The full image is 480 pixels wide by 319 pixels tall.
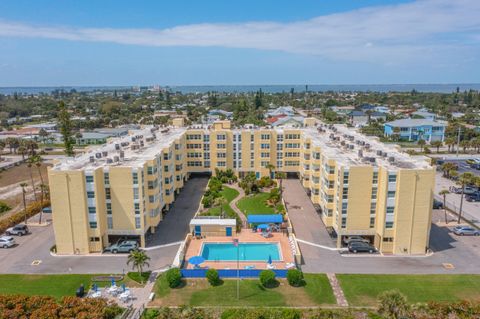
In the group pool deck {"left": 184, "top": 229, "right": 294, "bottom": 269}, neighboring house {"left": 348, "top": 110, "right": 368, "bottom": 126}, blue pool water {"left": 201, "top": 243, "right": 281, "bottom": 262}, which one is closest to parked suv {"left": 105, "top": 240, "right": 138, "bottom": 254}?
pool deck {"left": 184, "top": 229, "right": 294, "bottom": 269}

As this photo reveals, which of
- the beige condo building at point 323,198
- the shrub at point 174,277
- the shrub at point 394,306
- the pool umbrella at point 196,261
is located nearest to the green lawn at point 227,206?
the beige condo building at point 323,198

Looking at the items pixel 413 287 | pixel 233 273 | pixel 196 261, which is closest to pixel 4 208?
pixel 196 261

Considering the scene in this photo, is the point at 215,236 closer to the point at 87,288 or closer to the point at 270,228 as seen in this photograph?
the point at 270,228

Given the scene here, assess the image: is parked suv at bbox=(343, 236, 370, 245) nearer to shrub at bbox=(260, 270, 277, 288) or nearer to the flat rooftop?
the flat rooftop

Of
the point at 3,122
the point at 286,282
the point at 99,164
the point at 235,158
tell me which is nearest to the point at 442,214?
the point at 286,282

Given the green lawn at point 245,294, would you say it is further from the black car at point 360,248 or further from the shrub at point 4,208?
the shrub at point 4,208
